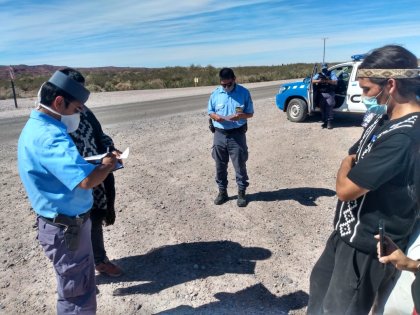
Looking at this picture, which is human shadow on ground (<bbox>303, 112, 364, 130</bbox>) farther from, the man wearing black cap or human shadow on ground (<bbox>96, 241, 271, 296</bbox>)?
human shadow on ground (<bbox>96, 241, 271, 296</bbox>)

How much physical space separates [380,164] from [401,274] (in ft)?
2.37

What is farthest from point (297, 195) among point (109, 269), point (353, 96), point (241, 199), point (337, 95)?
point (337, 95)

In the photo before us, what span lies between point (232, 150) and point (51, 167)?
3.14 meters

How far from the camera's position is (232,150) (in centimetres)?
503

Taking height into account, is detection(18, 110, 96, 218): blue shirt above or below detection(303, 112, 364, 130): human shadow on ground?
above

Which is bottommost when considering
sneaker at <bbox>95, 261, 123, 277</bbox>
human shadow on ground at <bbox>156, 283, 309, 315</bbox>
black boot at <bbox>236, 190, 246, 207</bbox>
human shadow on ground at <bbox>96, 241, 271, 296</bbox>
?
human shadow on ground at <bbox>156, 283, 309, 315</bbox>

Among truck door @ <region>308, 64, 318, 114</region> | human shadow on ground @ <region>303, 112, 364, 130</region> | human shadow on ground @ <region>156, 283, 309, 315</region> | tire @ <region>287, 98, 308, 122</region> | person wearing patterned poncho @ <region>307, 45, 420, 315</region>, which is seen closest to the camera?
person wearing patterned poncho @ <region>307, 45, 420, 315</region>

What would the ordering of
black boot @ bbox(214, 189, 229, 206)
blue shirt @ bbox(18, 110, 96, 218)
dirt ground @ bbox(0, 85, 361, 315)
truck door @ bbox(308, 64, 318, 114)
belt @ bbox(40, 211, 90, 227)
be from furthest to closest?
truck door @ bbox(308, 64, 318, 114)
black boot @ bbox(214, 189, 229, 206)
dirt ground @ bbox(0, 85, 361, 315)
belt @ bbox(40, 211, 90, 227)
blue shirt @ bbox(18, 110, 96, 218)

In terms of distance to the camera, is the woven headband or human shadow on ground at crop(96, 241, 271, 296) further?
human shadow on ground at crop(96, 241, 271, 296)

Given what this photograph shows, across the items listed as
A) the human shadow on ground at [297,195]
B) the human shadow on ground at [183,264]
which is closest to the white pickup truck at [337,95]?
the human shadow on ground at [297,195]

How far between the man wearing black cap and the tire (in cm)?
77

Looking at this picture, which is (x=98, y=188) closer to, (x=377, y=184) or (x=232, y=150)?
(x=232, y=150)

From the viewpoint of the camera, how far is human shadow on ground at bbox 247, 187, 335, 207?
545 centimetres

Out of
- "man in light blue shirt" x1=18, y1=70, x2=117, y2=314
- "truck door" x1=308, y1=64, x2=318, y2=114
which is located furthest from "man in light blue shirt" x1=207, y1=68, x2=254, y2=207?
"truck door" x1=308, y1=64, x2=318, y2=114
